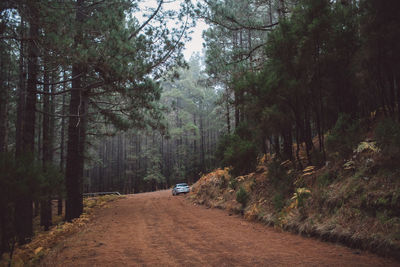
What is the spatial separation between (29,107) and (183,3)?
6.47m

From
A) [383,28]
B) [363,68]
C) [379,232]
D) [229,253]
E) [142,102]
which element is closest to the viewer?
[379,232]

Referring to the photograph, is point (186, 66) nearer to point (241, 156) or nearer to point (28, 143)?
point (241, 156)

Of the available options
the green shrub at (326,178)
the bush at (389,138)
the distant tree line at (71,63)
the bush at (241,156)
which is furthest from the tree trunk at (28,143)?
the bush at (389,138)

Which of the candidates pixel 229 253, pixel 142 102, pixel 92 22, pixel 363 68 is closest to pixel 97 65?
pixel 92 22

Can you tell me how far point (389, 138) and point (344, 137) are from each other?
143 cm

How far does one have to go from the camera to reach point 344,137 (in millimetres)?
6457

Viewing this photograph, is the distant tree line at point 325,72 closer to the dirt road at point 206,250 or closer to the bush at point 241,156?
the bush at point 241,156

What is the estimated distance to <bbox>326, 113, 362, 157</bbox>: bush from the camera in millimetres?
6219

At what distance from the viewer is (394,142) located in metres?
4.78

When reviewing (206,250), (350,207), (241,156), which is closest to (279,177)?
(241,156)

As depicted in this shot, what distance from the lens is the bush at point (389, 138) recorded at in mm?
4750

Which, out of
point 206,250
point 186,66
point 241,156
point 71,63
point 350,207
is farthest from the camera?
point 241,156

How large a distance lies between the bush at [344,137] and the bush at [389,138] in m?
0.91

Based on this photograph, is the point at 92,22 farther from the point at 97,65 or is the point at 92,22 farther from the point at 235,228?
the point at 235,228
